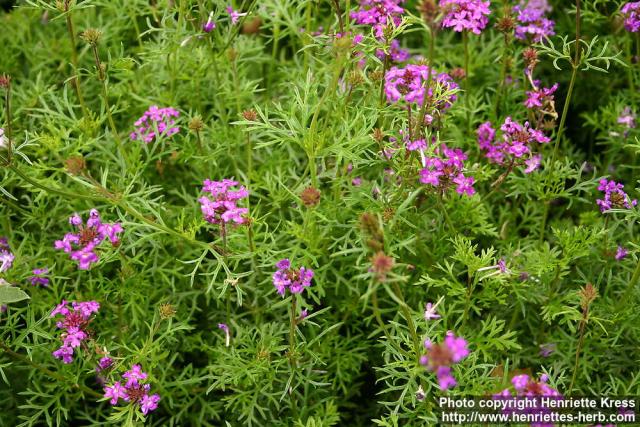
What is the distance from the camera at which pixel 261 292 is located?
342 centimetres

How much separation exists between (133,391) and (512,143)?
2039 mm

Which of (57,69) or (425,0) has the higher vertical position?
(425,0)

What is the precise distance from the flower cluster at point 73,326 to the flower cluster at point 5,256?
324 millimetres

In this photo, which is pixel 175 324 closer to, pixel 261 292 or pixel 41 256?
pixel 261 292

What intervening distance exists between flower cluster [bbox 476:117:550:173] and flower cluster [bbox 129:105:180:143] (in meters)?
1.61

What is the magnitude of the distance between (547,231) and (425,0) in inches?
75.7

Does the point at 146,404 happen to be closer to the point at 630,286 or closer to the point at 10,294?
the point at 10,294

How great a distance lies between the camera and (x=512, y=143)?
321 centimetres

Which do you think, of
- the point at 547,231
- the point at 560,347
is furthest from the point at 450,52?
the point at 560,347

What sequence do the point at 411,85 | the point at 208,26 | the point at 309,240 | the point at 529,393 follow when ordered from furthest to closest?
the point at 208,26 → the point at 309,240 → the point at 411,85 → the point at 529,393

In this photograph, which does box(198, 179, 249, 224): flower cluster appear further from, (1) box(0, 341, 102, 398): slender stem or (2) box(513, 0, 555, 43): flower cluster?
(2) box(513, 0, 555, 43): flower cluster

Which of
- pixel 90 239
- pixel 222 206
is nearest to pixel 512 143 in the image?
pixel 222 206

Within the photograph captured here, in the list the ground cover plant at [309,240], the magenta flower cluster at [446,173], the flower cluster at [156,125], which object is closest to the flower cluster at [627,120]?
the ground cover plant at [309,240]

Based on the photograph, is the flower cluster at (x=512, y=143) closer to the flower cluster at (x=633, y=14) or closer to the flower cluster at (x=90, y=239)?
the flower cluster at (x=633, y=14)
